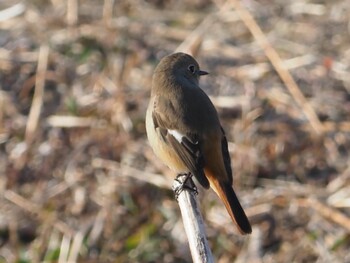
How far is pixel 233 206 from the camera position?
5219mm

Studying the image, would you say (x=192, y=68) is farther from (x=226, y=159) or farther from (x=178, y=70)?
(x=226, y=159)

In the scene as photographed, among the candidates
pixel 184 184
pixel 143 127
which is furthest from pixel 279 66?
pixel 184 184

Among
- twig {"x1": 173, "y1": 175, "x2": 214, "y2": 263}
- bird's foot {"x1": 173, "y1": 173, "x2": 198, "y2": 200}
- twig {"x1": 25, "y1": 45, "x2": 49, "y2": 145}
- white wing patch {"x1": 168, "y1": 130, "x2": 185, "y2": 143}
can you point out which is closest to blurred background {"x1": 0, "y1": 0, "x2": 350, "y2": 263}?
twig {"x1": 25, "y1": 45, "x2": 49, "y2": 145}

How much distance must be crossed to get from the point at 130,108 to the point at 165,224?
120 cm

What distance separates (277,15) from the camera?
959cm

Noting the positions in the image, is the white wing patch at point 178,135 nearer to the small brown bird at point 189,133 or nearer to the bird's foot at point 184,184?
the small brown bird at point 189,133

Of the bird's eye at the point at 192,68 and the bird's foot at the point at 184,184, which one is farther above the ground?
the bird's eye at the point at 192,68

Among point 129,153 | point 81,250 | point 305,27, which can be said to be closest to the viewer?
point 81,250

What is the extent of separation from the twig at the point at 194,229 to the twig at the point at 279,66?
299 centimetres

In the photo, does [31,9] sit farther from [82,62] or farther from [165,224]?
[165,224]

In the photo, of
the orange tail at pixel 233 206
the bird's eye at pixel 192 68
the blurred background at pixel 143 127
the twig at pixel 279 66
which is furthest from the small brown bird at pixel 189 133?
the twig at pixel 279 66

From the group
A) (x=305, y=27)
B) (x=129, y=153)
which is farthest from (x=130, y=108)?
(x=305, y=27)

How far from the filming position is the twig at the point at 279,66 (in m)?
8.00

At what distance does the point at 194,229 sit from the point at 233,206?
0.78 metres
